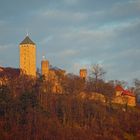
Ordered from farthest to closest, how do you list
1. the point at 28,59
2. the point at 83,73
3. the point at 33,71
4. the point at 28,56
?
the point at 83,73
the point at 28,56
the point at 28,59
the point at 33,71

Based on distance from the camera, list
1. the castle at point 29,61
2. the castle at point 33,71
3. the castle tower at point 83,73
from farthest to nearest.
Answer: the castle tower at point 83,73 → the castle at point 29,61 → the castle at point 33,71

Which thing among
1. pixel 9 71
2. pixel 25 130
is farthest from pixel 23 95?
pixel 9 71

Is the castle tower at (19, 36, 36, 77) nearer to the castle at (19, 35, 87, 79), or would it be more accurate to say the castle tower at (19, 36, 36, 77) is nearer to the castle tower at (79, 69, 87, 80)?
the castle at (19, 35, 87, 79)

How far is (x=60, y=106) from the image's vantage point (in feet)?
203

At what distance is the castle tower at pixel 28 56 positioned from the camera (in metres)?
77.6

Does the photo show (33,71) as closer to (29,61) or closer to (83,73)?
(29,61)

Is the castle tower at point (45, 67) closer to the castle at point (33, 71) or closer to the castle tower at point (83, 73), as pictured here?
the castle at point (33, 71)

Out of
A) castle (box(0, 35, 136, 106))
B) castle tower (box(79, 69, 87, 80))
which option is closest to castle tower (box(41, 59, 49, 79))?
castle (box(0, 35, 136, 106))

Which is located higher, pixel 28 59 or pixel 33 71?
pixel 28 59

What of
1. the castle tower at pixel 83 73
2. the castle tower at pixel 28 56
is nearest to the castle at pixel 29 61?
the castle tower at pixel 28 56

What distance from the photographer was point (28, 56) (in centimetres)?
7900

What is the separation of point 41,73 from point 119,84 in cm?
1733

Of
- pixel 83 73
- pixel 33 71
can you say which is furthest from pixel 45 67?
pixel 83 73

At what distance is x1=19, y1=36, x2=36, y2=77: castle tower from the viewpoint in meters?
77.6
